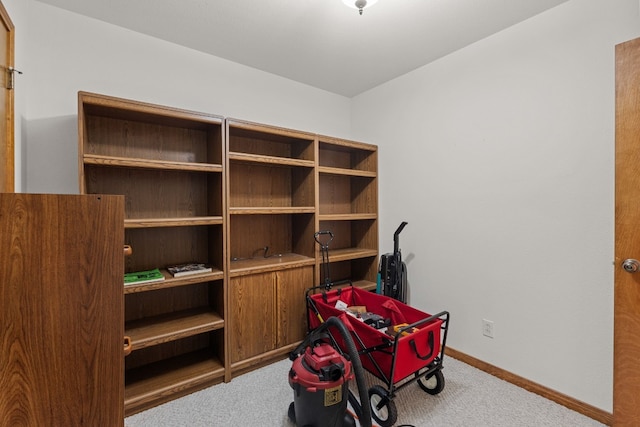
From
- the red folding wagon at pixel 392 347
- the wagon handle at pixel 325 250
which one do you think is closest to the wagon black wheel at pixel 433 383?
the red folding wagon at pixel 392 347

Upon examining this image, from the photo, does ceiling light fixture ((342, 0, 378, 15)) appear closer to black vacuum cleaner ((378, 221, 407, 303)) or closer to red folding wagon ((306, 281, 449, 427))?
black vacuum cleaner ((378, 221, 407, 303))

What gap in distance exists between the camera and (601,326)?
1.71 metres

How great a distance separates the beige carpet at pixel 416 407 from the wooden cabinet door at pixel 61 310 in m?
0.92

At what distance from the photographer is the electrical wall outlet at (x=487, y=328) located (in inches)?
A: 86.9

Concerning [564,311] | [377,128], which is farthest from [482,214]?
[377,128]

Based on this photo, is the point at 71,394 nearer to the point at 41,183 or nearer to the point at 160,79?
the point at 41,183

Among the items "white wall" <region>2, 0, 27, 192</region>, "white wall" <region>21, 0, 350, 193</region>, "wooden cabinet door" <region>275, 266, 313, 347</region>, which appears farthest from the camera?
"wooden cabinet door" <region>275, 266, 313, 347</region>

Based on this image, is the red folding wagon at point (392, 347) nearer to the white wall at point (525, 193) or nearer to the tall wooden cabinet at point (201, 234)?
the tall wooden cabinet at point (201, 234)

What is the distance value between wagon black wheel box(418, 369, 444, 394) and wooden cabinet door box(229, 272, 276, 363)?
1.16 m

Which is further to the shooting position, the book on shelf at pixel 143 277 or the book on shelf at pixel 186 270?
the book on shelf at pixel 186 270

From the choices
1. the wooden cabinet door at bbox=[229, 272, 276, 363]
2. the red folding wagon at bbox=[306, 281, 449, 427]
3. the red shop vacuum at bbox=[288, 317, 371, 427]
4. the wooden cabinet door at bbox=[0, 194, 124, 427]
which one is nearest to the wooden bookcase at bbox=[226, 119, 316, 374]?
the wooden cabinet door at bbox=[229, 272, 276, 363]

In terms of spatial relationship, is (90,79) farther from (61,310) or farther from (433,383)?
(433,383)

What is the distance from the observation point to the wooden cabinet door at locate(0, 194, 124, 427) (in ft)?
2.85

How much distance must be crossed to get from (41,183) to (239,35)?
5.54 feet
